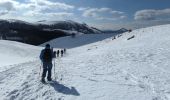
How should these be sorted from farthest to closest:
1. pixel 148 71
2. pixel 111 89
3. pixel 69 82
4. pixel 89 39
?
pixel 89 39 → pixel 148 71 → pixel 69 82 → pixel 111 89

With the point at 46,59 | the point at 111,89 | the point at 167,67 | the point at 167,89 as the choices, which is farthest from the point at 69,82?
the point at 167,67

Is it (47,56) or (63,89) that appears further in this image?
(47,56)

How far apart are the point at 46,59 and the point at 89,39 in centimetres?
11397

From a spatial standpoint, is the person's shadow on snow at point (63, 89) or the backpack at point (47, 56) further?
the backpack at point (47, 56)

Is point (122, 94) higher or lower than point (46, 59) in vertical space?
lower

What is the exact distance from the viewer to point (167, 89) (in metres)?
15.2

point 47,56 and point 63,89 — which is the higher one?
point 47,56

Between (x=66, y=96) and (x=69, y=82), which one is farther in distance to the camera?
(x=69, y=82)

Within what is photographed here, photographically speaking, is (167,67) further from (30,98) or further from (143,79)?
(30,98)

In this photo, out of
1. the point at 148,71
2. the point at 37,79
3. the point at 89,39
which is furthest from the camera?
the point at 89,39

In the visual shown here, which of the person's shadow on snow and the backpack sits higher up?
the backpack

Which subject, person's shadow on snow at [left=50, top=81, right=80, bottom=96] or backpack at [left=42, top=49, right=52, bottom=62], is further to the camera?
backpack at [left=42, top=49, right=52, bottom=62]

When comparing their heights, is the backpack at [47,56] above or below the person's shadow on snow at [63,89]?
above

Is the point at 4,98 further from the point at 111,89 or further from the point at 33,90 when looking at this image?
the point at 111,89
